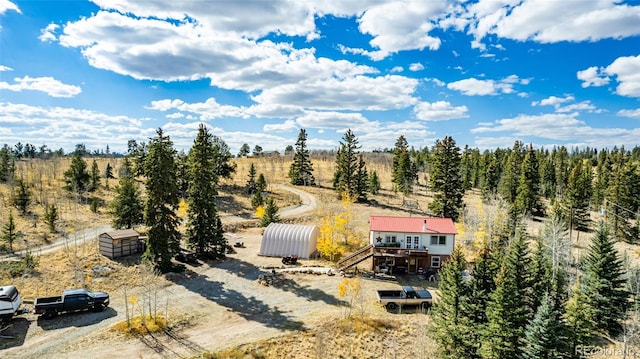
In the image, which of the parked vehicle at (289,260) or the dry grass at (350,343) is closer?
the dry grass at (350,343)

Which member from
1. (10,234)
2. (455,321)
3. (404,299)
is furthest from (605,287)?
(10,234)

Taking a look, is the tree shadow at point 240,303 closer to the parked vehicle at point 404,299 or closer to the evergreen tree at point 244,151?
the parked vehicle at point 404,299

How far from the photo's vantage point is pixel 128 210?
52750 millimetres

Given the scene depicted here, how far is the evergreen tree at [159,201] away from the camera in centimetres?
4206

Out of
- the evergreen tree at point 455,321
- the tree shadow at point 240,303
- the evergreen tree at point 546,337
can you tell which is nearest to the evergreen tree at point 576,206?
the evergreen tree at point 455,321

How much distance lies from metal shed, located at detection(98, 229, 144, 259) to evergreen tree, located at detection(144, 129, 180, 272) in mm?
5899

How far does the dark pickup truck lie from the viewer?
31.6m

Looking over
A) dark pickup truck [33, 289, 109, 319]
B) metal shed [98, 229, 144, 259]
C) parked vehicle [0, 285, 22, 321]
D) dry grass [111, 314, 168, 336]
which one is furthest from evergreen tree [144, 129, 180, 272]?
parked vehicle [0, 285, 22, 321]

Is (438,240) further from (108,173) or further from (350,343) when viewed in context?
(108,173)

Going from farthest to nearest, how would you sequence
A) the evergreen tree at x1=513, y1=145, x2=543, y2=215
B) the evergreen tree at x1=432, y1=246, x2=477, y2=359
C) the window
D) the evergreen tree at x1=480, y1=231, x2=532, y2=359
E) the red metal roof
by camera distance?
1. the evergreen tree at x1=513, y1=145, x2=543, y2=215
2. the red metal roof
3. the window
4. the evergreen tree at x1=432, y1=246, x2=477, y2=359
5. the evergreen tree at x1=480, y1=231, x2=532, y2=359

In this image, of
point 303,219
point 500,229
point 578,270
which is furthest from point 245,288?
point 578,270

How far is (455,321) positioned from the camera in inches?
1059

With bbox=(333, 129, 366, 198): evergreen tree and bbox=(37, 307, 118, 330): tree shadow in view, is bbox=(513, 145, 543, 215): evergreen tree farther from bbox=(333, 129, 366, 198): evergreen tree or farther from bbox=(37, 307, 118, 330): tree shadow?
bbox=(37, 307, 118, 330): tree shadow

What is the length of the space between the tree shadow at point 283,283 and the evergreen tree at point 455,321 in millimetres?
11465
